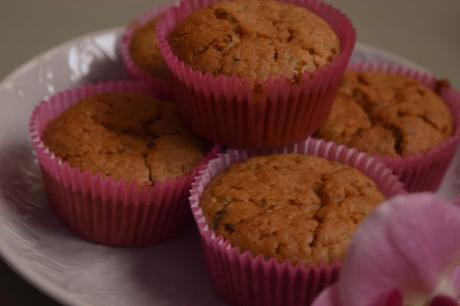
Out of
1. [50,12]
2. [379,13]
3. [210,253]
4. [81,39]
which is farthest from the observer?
[379,13]

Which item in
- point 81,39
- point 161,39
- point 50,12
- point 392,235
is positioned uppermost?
point 392,235

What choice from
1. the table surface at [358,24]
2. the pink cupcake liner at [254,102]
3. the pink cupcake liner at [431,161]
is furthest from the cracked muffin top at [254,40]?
the table surface at [358,24]

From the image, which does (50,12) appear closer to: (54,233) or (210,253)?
(54,233)

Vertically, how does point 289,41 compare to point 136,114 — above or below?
above

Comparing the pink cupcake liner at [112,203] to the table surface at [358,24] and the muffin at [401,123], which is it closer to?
the muffin at [401,123]

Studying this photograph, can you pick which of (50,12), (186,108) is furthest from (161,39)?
(50,12)

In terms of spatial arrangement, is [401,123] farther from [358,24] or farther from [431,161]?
[358,24]
